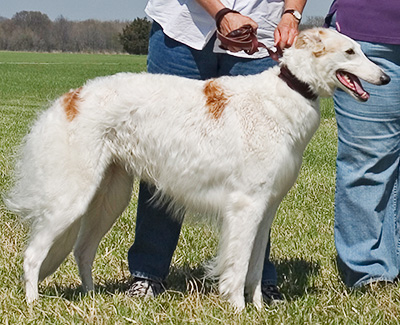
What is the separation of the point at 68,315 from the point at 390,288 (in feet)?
6.88

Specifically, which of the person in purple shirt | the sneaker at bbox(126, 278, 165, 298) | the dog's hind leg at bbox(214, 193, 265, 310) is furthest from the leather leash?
the sneaker at bbox(126, 278, 165, 298)

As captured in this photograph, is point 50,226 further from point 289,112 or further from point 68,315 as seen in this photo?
point 289,112

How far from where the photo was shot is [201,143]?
4094mm

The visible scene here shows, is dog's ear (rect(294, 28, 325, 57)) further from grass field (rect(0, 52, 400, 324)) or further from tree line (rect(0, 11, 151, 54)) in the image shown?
tree line (rect(0, 11, 151, 54))

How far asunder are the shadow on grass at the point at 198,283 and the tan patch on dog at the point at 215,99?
3.51 ft

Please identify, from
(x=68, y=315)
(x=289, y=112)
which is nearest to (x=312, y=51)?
(x=289, y=112)

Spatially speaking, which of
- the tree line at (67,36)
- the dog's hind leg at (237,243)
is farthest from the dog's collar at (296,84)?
the tree line at (67,36)

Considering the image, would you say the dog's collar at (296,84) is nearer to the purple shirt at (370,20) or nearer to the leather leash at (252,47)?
the leather leash at (252,47)

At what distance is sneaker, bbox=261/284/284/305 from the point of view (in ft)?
15.1

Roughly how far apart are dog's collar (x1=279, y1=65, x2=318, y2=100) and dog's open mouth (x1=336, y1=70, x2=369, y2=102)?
0.17 metres

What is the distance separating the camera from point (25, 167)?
4359 mm

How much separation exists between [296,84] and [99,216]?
5.07 feet

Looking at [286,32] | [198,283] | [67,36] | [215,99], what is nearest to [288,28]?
[286,32]

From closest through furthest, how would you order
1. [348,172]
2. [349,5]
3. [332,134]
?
[349,5]
[348,172]
[332,134]
